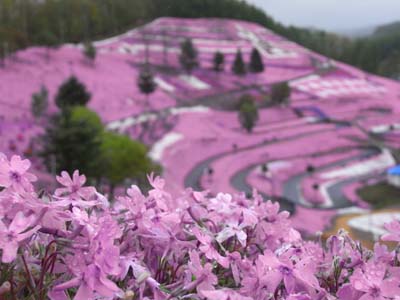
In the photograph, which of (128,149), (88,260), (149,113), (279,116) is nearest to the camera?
(88,260)

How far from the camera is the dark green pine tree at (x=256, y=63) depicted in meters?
17.7

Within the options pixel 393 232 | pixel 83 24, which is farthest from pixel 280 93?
pixel 393 232

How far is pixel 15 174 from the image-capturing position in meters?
0.51

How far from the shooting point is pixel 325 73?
17891 mm

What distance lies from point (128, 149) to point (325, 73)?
36.5ft

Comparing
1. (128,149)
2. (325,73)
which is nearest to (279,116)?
(325,73)

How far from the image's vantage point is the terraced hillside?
35.8 ft

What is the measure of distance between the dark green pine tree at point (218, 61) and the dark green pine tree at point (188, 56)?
0.72m

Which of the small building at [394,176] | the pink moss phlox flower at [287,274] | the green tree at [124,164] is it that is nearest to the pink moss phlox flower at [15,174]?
the pink moss phlox flower at [287,274]

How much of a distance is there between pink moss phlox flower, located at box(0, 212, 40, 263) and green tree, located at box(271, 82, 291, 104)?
52.9ft

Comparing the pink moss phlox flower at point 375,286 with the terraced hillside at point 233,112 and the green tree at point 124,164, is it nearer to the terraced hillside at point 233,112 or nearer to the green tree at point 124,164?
the green tree at point 124,164

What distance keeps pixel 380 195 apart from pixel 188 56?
8.67m

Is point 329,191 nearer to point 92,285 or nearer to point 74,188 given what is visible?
point 74,188

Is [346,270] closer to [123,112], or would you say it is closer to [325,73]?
[123,112]
